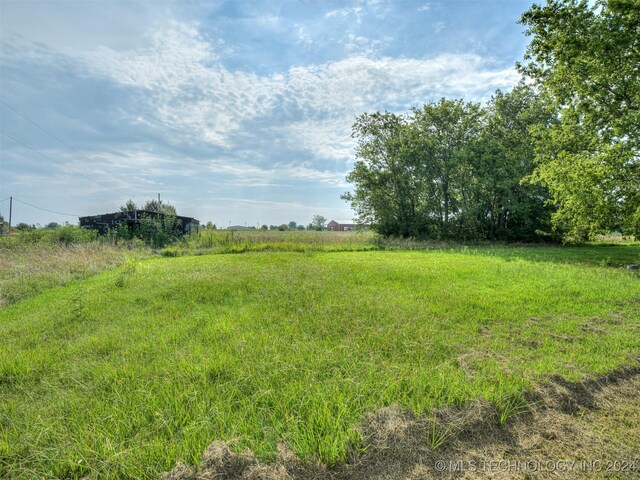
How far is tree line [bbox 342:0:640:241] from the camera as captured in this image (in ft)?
38.3

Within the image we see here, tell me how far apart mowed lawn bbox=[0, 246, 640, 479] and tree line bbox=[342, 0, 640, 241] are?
7370 millimetres

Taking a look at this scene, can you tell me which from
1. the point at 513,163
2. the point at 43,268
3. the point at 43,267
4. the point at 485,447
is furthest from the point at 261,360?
the point at 513,163

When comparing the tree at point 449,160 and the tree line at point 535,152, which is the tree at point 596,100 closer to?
the tree line at point 535,152

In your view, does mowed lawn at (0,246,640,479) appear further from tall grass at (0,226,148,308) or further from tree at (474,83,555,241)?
tree at (474,83,555,241)

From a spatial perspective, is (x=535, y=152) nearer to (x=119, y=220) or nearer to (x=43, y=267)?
(x=43, y=267)

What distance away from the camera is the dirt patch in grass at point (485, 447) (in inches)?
87.8

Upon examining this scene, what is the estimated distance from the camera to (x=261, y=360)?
3.78 metres

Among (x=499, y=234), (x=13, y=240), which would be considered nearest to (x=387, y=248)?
(x=499, y=234)

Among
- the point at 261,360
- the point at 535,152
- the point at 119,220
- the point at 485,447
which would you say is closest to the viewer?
the point at 485,447

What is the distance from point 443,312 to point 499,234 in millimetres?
25812

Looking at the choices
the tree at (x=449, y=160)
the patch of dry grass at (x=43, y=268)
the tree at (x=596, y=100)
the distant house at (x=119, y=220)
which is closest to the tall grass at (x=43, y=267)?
the patch of dry grass at (x=43, y=268)

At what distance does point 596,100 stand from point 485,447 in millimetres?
16894

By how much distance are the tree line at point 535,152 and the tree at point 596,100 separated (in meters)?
0.04

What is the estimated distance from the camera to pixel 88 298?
7352 millimetres
